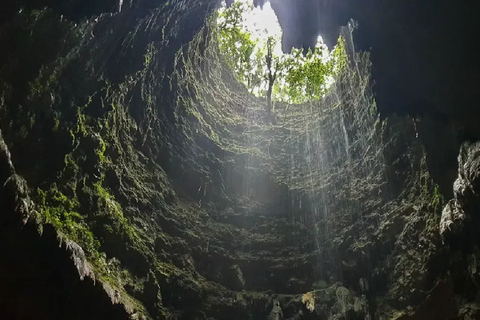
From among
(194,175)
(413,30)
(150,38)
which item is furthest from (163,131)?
(413,30)

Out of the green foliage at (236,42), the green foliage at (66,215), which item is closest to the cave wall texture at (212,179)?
the green foliage at (66,215)

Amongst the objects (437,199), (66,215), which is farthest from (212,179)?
(437,199)

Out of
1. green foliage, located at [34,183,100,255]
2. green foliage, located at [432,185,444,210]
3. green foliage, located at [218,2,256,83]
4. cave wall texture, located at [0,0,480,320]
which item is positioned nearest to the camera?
cave wall texture, located at [0,0,480,320]

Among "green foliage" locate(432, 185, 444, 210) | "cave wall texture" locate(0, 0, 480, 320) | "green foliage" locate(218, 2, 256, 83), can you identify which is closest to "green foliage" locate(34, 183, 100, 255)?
"cave wall texture" locate(0, 0, 480, 320)

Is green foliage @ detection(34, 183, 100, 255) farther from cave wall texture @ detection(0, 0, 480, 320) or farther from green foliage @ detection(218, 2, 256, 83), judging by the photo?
green foliage @ detection(218, 2, 256, 83)

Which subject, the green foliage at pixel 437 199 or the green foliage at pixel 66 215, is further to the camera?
the green foliage at pixel 437 199

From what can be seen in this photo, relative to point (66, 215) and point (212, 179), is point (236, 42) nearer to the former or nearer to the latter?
point (212, 179)

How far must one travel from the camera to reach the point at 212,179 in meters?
13.8

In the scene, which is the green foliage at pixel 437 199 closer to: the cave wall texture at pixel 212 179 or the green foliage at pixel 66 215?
the cave wall texture at pixel 212 179

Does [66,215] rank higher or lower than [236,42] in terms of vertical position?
lower

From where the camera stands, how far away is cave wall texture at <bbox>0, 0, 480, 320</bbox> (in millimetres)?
6836

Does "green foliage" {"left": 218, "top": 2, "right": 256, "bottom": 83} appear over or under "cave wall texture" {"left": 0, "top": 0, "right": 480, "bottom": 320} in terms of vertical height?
over

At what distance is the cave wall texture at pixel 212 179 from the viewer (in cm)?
684

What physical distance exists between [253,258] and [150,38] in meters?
6.72
